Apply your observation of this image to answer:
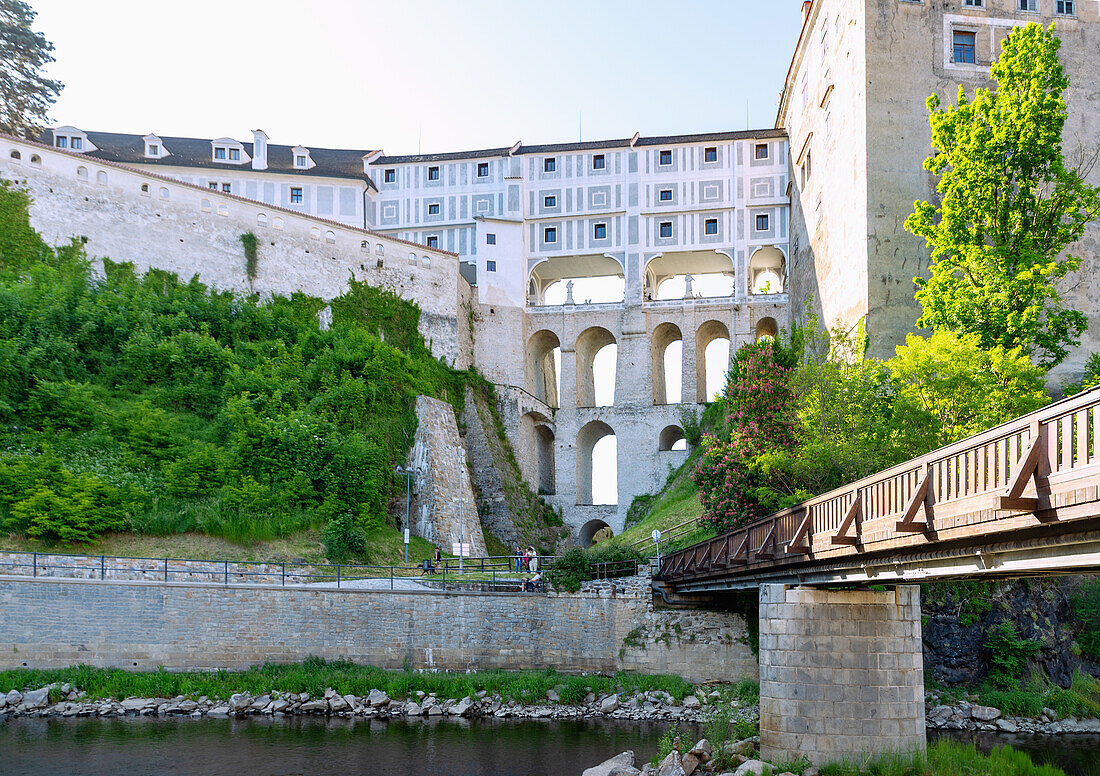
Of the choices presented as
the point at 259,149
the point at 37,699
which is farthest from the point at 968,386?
the point at 259,149

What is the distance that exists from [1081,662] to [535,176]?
3815cm

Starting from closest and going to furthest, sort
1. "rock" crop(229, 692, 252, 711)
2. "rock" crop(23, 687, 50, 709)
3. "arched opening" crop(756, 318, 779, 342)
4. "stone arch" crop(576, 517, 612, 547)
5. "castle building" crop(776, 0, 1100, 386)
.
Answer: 1. "rock" crop(23, 687, 50, 709)
2. "rock" crop(229, 692, 252, 711)
3. "castle building" crop(776, 0, 1100, 386)
4. "stone arch" crop(576, 517, 612, 547)
5. "arched opening" crop(756, 318, 779, 342)

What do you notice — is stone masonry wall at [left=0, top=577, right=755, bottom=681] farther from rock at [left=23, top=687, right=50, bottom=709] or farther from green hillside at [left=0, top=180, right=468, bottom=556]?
green hillside at [left=0, top=180, right=468, bottom=556]

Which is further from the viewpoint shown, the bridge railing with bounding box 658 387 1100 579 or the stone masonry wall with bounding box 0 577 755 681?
the stone masonry wall with bounding box 0 577 755 681

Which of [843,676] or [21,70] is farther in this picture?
[21,70]

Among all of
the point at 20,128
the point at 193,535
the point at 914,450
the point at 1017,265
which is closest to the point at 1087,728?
the point at 914,450

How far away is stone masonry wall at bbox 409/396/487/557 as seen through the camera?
36031 millimetres

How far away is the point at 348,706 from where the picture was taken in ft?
73.8

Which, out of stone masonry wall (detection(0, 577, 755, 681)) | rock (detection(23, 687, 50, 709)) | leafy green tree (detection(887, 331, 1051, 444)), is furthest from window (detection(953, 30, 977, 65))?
rock (detection(23, 687, 50, 709))

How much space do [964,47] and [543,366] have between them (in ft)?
101

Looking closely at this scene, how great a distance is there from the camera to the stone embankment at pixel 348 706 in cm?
2175

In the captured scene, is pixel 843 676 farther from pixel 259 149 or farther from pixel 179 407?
pixel 259 149

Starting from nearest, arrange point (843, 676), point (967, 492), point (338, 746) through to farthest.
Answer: point (967, 492) < point (843, 676) < point (338, 746)

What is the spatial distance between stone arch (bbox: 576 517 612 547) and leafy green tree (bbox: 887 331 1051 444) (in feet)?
94.4
